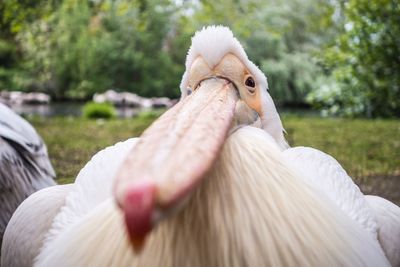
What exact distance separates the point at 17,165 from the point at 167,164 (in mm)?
1671

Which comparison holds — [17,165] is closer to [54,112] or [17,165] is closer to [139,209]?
[139,209]

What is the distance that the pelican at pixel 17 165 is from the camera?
7.29ft

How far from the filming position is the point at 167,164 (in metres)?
0.81

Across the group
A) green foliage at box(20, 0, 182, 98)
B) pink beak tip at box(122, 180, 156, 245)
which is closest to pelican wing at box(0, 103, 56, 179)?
pink beak tip at box(122, 180, 156, 245)

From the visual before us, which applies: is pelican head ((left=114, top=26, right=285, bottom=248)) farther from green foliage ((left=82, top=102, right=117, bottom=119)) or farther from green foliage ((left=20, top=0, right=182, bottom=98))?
green foliage ((left=20, top=0, right=182, bottom=98))

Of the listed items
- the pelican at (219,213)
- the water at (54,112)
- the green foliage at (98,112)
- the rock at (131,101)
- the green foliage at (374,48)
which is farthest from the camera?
the rock at (131,101)

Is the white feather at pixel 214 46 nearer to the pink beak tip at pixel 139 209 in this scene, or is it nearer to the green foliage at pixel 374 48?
the pink beak tip at pixel 139 209

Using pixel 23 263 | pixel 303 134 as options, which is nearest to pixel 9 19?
pixel 303 134

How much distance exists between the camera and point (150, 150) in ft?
2.85

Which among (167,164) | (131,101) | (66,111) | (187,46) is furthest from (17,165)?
(131,101)

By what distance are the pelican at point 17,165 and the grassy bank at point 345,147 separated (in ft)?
2.38

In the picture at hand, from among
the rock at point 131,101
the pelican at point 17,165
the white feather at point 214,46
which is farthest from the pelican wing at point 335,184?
the rock at point 131,101

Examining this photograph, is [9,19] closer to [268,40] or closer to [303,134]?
[303,134]

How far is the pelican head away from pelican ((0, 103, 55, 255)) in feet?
3.54
